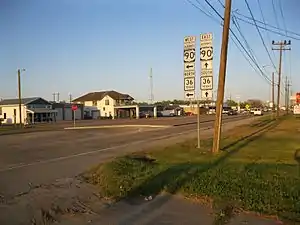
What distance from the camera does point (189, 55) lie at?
1986cm

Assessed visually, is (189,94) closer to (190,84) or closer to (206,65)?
(190,84)

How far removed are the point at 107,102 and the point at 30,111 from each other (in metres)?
32.4

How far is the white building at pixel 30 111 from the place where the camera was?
86.9 m

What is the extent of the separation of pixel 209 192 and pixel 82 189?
3182 millimetres

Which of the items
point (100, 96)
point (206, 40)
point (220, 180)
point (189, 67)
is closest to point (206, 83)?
point (189, 67)

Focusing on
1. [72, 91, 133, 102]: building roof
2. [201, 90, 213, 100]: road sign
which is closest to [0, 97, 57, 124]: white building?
[72, 91, 133, 102]: building roof

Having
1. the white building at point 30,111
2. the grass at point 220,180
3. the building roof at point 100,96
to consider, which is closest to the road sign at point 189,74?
the grass at point 220,180

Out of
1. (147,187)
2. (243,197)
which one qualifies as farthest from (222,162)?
(243,197)

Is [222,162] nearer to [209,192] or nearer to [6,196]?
[209,192]

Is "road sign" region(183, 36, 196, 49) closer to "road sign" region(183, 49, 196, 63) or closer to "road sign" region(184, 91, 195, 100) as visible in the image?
"road sign" region(183, 49, 196, 63)

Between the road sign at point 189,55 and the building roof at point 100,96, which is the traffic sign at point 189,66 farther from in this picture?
the building roof at point 100,96

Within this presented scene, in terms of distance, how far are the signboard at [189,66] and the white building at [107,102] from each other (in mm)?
91906

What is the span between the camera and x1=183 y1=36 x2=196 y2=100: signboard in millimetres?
19656

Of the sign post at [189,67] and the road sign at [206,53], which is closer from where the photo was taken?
the road sign at [206,53]
